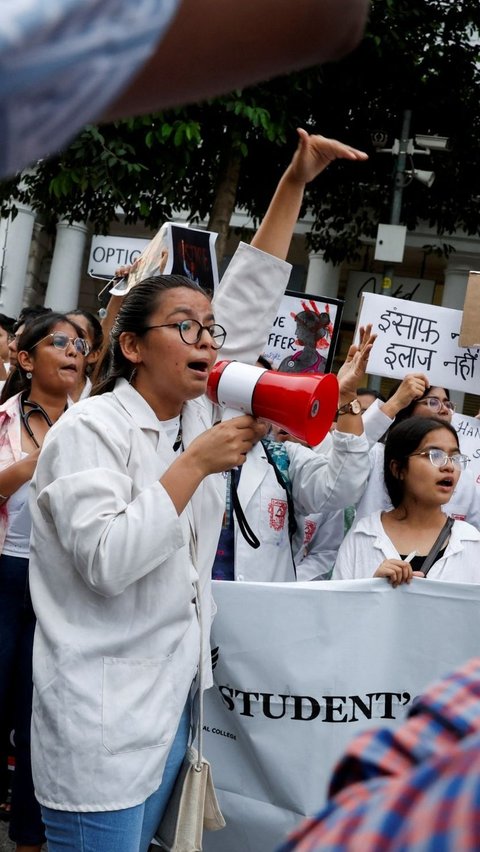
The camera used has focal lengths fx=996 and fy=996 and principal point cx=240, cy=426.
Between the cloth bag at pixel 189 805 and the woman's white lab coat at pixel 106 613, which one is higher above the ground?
the woman's white lab coat at pixel 106 613

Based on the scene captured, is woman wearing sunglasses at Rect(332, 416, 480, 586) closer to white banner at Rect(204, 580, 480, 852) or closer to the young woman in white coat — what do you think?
white banner at Rect(204, 580, 480, 852)

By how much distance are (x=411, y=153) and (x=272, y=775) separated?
8830 mm

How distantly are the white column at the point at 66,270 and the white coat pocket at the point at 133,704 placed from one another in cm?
1458

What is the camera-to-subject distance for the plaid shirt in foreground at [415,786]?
0.46m

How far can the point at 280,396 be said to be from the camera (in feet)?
6.97

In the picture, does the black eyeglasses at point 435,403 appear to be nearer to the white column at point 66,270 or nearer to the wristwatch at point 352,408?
Answer: the wristwatch at point 352,408

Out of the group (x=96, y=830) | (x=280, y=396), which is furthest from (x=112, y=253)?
(x=96, y=830)

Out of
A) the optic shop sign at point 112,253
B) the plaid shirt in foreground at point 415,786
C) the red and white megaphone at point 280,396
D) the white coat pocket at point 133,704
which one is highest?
the optic shop sign at point 112,253

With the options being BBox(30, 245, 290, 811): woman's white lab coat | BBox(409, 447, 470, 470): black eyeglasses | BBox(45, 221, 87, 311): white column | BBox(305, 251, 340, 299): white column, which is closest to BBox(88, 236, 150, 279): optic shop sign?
BBox(409, 447, 470, 470): black eyeglasses

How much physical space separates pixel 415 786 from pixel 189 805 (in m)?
1.76

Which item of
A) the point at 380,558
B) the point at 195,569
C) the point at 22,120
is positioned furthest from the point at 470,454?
the point at 22,120

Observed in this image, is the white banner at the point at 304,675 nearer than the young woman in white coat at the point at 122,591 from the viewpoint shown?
No

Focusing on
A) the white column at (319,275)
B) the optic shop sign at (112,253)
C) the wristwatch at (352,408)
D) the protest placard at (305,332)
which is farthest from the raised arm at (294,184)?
the white column at (319,275)

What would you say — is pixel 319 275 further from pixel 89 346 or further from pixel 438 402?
pixel 89 346
